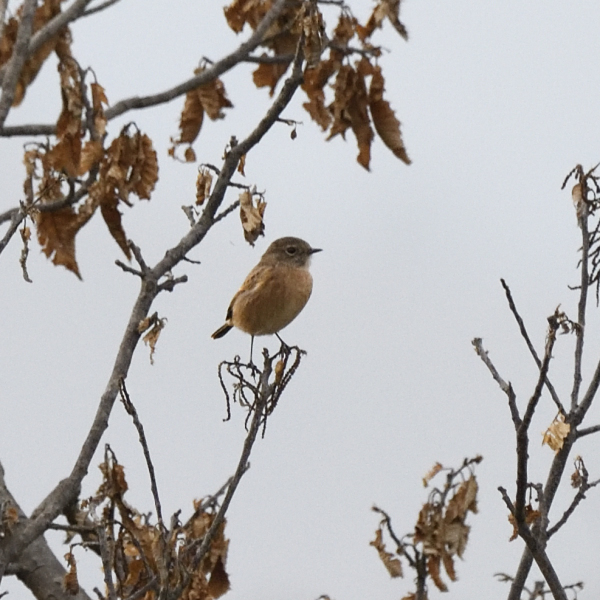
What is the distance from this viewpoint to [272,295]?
7277 mm

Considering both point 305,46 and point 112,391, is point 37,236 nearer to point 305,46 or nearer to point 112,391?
point 112,391

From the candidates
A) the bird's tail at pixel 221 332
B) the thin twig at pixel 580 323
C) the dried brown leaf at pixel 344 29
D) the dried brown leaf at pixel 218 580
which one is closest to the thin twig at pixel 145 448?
the dried brown leaf at pixel 218 580

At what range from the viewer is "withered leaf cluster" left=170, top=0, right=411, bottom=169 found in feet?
16.1

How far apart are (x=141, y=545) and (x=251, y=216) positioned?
1470mm

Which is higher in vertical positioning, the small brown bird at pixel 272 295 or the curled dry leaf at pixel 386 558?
the small brown bird at pixel 272 295

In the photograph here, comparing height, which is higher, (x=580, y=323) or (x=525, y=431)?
(x=580, y=323)

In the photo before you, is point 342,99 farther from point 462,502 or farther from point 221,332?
point 221,332

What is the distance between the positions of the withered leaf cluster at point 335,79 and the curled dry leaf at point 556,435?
4.58ft

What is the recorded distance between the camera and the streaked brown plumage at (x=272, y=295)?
7254 millimetres

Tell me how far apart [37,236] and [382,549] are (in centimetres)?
225

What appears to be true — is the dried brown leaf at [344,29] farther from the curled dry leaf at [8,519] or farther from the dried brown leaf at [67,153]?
the curled dry leaf at [8,519]

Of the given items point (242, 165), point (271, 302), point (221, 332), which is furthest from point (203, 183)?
point (221, 332)

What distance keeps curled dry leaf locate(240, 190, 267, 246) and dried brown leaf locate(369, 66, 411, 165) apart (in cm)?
78

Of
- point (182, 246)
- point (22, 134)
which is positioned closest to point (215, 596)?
point (182, 246)
